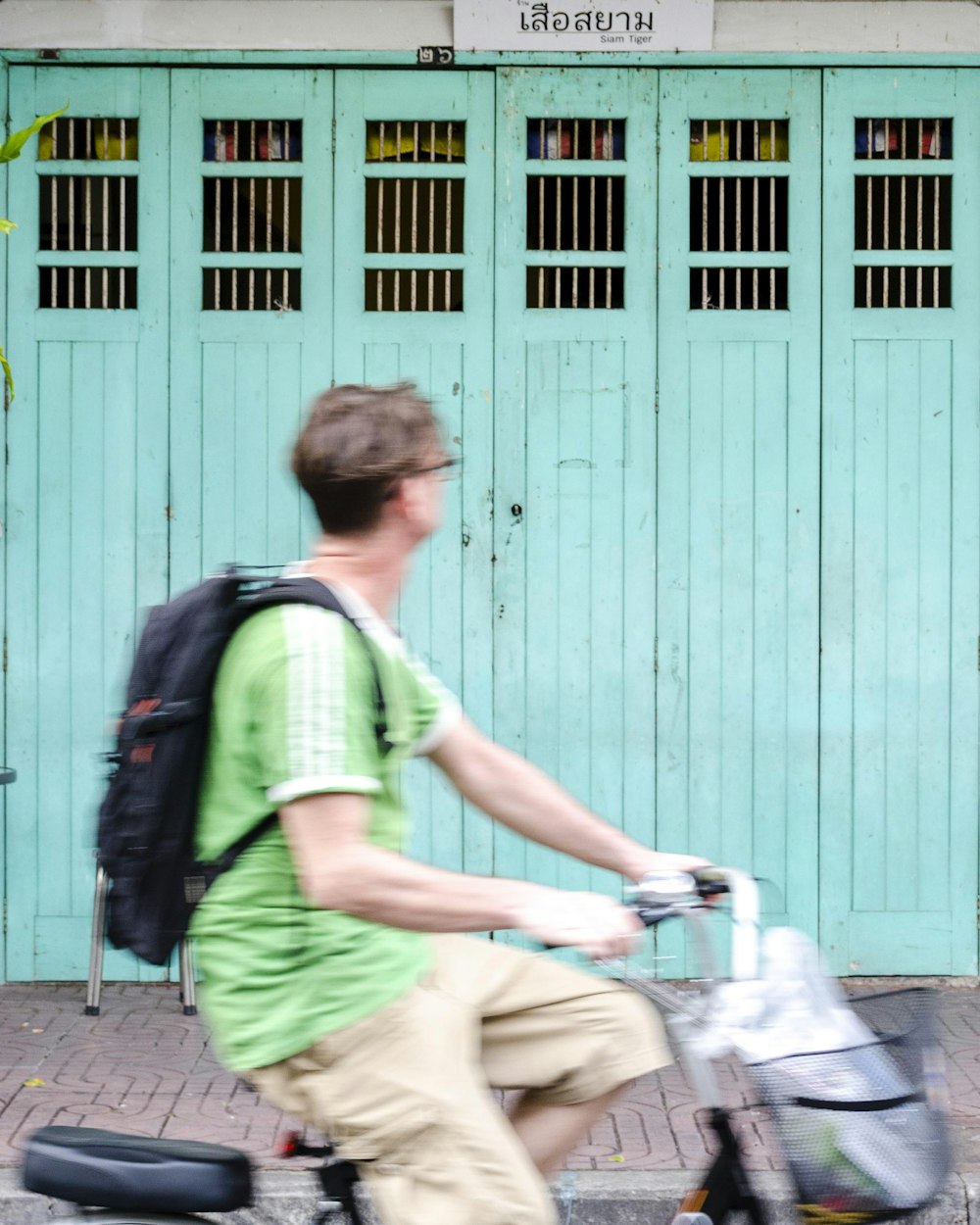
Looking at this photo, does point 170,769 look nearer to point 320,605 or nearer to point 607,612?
point 320,605

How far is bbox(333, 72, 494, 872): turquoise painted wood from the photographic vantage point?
21.0ft

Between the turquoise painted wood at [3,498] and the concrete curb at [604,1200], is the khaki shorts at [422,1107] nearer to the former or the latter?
the concrete curb at [604,1200]

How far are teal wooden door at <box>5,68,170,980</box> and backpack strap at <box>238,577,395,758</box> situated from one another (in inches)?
174

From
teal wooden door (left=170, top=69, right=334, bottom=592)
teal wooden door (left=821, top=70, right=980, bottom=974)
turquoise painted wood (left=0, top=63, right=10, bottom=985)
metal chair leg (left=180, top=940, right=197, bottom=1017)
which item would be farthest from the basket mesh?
turquoise painted wood (left=0, top=63, right=10, bottom=985)

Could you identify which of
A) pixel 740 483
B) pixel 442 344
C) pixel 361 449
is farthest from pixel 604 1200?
pixel 442 344

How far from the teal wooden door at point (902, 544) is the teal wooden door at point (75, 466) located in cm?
287

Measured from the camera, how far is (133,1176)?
6.84 ft

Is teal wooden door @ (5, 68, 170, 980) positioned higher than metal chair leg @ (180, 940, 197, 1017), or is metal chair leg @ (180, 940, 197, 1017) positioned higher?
teal wooden door @ (5, 68, 170, 980)

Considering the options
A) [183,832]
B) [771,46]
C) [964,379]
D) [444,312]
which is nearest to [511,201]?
[444,312]

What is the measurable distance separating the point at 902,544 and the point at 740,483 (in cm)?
73

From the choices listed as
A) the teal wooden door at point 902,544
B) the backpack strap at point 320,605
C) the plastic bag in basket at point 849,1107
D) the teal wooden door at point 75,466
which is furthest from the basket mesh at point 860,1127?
the teal wooden door at point 75,466

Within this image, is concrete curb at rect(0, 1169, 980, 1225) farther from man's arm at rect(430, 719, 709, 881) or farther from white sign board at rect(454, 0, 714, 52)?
white sign board at rect(454, 0, 714, 52)

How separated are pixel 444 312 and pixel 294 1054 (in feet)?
15.4

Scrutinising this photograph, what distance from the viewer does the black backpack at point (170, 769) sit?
2.11 m
